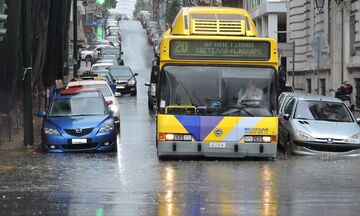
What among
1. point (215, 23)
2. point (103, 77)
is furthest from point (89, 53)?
point (215, 23)

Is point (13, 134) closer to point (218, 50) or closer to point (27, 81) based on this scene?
point (27, 81)

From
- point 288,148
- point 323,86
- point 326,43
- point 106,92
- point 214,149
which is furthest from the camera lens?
point 323,86

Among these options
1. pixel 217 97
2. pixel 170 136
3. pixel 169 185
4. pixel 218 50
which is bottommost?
pixel 169 185

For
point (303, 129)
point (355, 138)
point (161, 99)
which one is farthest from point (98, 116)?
point (355, 138)

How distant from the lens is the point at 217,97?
614 inches

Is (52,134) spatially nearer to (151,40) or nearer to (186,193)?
(186,193)

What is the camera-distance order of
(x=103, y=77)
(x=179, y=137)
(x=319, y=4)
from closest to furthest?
(x=179, y=137) → (x=103, y=77) → (x=319, y=4)

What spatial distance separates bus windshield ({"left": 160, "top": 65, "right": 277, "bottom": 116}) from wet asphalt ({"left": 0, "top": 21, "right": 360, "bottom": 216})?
1.23 meters

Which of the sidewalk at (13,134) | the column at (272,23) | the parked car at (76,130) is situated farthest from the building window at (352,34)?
the column at (272,23)

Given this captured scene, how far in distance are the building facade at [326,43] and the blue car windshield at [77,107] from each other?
465 inches

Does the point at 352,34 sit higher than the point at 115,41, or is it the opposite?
the point at 115,41

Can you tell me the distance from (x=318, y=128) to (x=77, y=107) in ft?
21.3

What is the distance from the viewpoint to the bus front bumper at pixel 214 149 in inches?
608

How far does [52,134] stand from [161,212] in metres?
8.43
